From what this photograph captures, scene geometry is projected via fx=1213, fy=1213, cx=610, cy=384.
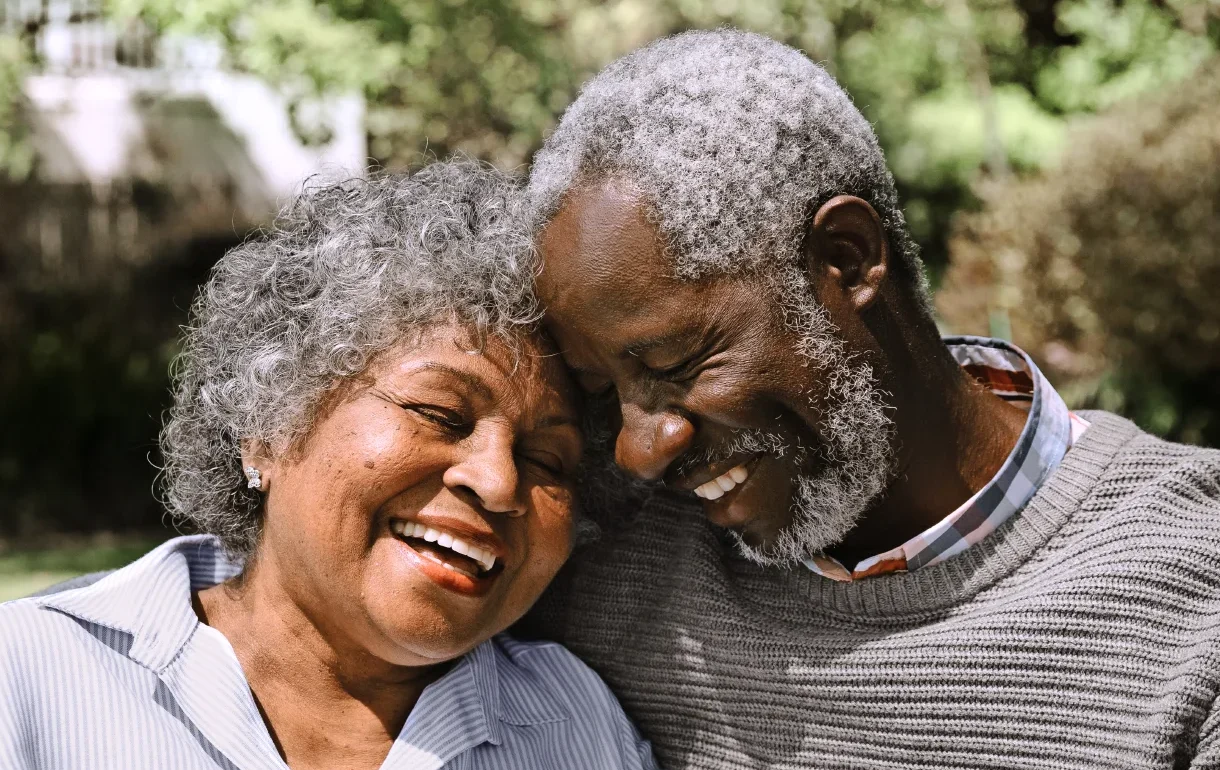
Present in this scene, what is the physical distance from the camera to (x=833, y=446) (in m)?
2.61

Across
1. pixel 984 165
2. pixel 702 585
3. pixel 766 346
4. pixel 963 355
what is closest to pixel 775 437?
pixel 766 346

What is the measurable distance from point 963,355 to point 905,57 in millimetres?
9947

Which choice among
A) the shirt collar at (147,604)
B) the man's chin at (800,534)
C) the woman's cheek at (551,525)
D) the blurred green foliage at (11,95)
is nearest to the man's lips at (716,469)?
the man's chin at (800,534)

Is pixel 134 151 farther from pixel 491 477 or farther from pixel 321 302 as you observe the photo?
pixel 491 477

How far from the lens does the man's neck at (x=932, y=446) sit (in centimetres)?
272

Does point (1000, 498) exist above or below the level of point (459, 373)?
below

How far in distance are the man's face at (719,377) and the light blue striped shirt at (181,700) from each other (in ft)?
2.07

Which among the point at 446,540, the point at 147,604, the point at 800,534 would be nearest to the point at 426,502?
the point at 446,540

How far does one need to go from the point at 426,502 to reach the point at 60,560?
8673 mm

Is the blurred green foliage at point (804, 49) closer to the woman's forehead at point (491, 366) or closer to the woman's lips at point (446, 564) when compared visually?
the woman's forehead at point (491, 366)

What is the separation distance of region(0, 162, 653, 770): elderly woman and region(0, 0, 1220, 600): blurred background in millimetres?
493

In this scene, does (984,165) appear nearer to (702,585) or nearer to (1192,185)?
(1192,185)

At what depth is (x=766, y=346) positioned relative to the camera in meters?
2.49

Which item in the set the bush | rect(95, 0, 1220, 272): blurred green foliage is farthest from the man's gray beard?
the bush
